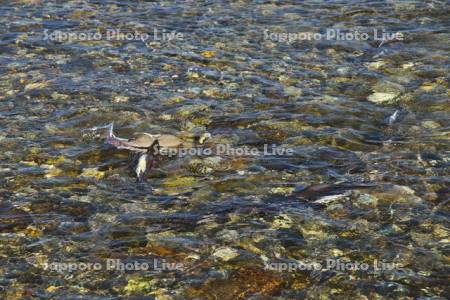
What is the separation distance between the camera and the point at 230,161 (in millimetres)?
8695

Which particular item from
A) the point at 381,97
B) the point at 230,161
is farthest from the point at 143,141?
the point at 381,97

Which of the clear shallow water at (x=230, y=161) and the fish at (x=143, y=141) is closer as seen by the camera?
the clear shallow water at (x=230, y=161)

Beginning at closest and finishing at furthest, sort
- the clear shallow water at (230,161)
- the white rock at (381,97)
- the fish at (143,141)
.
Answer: the clear shallow water at (230,161), the fish at (143,141), the white rock at (381,97)

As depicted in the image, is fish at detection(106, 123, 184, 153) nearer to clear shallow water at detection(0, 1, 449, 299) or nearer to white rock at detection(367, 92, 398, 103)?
clear shallow water at detection(0, 1, 449, 299)

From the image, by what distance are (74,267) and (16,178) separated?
1968 mm

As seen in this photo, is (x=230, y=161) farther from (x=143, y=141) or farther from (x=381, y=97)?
(x=381, y=97)

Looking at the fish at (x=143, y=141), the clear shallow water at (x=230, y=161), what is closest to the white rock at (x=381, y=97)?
the clear shallow water at (x=230, y=161)

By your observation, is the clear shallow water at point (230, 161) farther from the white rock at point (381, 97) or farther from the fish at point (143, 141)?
the fish at point (143, 141)

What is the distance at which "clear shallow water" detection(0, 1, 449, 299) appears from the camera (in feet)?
21.6

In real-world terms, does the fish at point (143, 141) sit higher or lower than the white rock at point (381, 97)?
lower

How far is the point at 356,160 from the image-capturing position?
28.2ft

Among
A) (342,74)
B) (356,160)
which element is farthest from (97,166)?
(342,74)

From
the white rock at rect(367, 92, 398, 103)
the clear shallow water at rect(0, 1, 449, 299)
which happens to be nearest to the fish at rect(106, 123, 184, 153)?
the clear shallow water at rect(0, 1, 449, 299)

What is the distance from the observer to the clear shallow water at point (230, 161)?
6.59m
